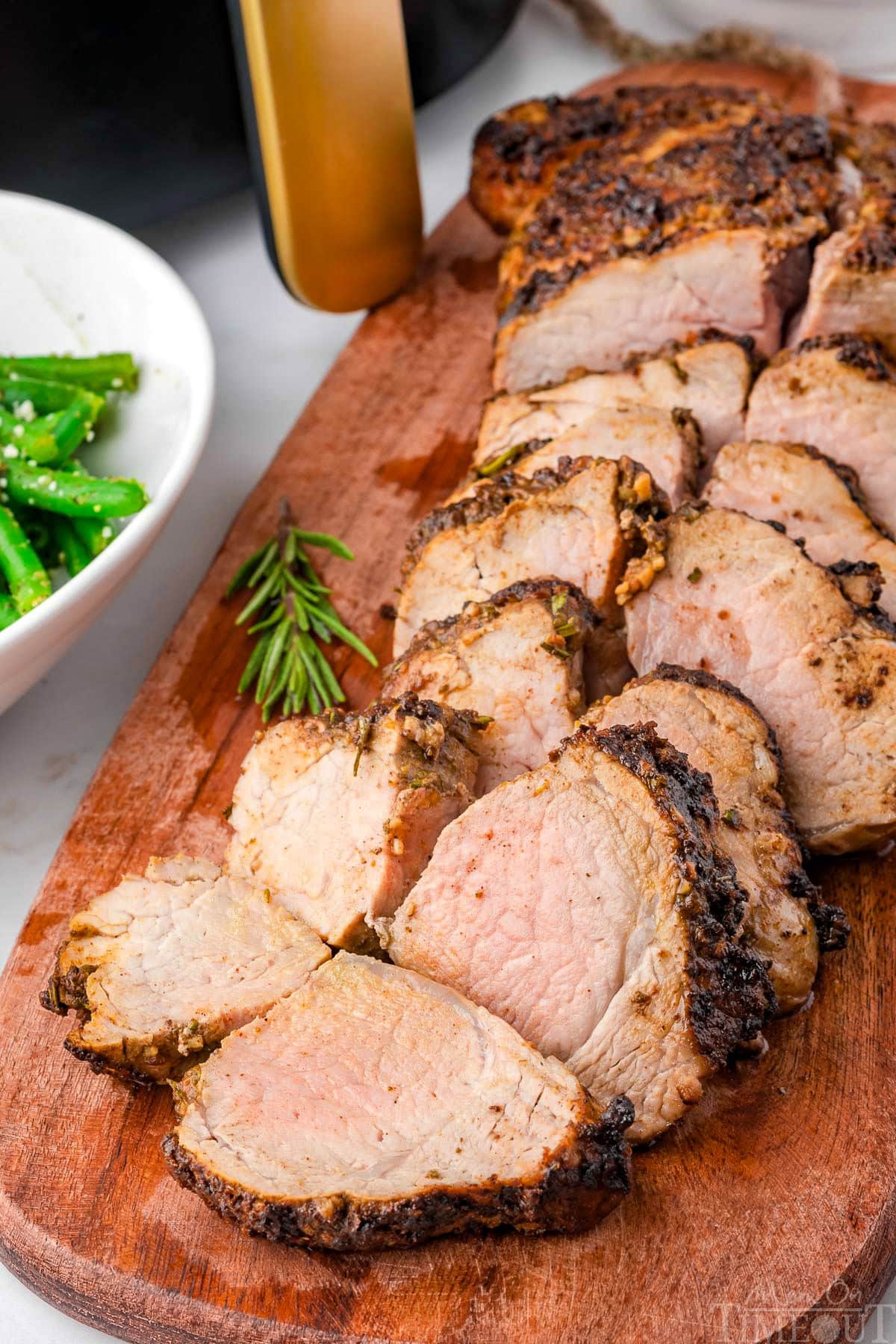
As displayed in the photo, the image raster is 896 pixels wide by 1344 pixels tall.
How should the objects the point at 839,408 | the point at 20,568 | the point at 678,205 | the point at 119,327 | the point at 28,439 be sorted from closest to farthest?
the point at 839,408
the point at 20,568
the point at 28,439
the point at 678,205
the point at 119,327

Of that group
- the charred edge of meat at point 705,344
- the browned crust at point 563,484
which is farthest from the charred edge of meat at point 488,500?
the charred edge of meat at point 705,344

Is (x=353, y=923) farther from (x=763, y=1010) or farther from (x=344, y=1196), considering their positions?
(x=763, y=1010)

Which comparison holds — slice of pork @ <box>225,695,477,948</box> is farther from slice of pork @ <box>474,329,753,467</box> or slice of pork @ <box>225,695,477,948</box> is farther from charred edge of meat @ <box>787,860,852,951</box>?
slice of pork @ <box>474,329,753,467</box>

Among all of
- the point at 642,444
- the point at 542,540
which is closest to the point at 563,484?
the point at 542,540

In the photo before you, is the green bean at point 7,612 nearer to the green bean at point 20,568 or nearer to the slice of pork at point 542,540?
the green bean at point 20,568

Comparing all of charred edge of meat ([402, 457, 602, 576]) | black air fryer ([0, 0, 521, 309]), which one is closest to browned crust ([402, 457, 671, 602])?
charred edge of meat ([402, 457, 602, 576])

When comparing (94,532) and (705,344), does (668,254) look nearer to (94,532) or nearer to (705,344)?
(705,344)
